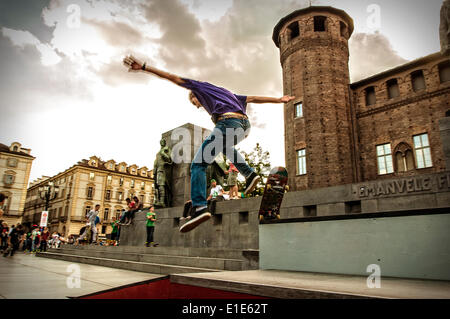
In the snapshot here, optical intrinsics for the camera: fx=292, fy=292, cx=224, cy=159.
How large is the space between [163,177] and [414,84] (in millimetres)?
22870

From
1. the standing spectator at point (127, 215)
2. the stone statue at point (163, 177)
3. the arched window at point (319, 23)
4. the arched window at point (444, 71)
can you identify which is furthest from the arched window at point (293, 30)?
the standing spectator at point (127, 215)

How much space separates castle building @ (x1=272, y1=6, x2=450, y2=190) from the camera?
23.0m

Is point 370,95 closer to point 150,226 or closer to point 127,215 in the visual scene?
point 127,215

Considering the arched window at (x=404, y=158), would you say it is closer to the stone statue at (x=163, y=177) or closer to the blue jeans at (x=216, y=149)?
the stone statue at (x=163, y=177)

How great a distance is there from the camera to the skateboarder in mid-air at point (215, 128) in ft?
12.0

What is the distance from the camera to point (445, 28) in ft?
13.1

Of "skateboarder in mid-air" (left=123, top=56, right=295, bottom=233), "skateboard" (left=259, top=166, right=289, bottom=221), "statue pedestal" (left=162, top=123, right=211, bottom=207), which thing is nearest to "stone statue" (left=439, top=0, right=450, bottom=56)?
Result: "skateboard" (left=259, top=166, right=289, bottom=221)

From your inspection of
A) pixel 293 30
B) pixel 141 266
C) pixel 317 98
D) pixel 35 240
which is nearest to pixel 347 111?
A: pixel 317 98

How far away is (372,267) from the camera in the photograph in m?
3.00


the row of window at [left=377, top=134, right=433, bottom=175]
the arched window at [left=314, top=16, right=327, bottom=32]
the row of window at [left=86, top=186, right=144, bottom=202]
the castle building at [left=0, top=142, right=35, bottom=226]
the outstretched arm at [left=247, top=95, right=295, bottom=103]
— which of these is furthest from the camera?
the row of window at [left=86, top=186, right=144, bottom=202]

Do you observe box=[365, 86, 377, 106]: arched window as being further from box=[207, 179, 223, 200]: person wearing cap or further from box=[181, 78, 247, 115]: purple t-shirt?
box=[181, 78, 247, 115]: purple t-shirt

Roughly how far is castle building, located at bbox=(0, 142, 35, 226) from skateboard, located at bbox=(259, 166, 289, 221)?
64517 millimetres
